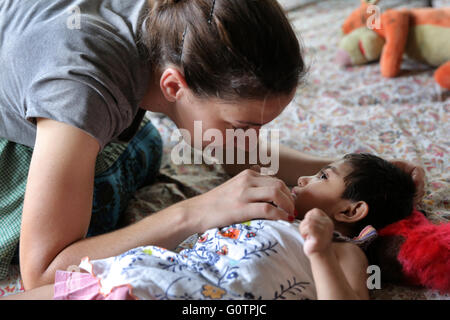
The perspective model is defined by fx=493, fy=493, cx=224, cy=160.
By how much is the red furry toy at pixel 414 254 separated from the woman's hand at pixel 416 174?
0.13 m

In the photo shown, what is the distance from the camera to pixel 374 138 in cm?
162

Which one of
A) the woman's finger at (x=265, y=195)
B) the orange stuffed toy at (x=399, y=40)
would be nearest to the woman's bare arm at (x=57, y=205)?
the woman's finger at (x=265, y=195)

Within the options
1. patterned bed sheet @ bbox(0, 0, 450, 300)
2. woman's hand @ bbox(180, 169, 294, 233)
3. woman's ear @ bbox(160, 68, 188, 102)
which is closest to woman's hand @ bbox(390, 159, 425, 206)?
patterned bed sheet @ bbox(0, 0, 450, 300)

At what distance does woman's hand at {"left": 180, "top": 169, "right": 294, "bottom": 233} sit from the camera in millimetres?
994

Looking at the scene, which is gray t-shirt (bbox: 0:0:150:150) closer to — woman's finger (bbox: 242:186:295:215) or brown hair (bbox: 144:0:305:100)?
brown hair (bbox: 144:0:305:100)

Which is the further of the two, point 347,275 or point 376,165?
point 376,165


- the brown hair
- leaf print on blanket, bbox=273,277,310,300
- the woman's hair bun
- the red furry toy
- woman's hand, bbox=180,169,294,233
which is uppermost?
the woman's hair bun

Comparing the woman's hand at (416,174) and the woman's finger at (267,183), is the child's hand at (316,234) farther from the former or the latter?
the woman's hand at (416,174)

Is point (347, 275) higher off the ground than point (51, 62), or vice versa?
point (51, 62)

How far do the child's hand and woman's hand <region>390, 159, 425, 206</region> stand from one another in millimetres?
437

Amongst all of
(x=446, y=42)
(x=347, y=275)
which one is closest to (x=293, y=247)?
(x=347, y=275)
